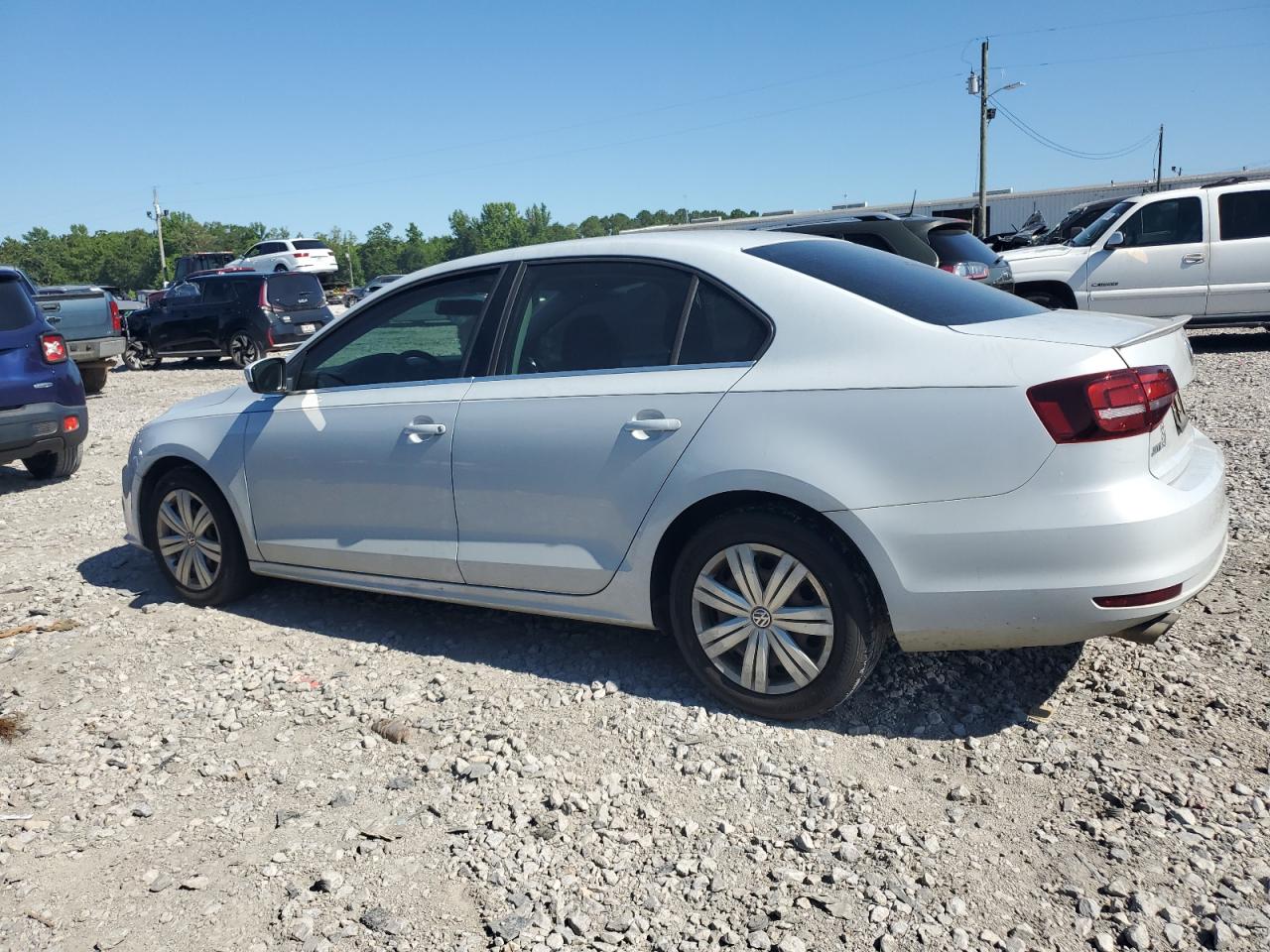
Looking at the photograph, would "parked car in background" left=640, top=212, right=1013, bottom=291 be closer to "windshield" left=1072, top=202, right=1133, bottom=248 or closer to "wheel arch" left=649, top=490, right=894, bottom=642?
"windshield" left=1072, top=202, right=1133, bottom=248

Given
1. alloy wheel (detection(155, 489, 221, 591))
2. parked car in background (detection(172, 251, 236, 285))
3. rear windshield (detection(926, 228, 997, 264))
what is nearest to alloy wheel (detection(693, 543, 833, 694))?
alloy wheel (detection(155, 489, 221, 591))

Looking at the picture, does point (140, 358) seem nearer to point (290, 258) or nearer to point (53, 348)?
point (53, 348)

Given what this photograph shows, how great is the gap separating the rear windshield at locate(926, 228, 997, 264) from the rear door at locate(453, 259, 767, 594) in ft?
22.9

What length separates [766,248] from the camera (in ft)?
13.1

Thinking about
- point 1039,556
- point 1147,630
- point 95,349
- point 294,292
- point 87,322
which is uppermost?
point 294,292

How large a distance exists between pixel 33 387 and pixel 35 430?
1.15ft

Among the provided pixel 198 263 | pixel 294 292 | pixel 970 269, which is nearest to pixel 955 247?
pixel 970 269

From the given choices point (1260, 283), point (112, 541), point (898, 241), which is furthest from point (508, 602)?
point (1260, 283)

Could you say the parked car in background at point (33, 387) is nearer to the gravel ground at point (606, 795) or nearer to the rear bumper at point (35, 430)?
the rear bumper at point (35, 430)

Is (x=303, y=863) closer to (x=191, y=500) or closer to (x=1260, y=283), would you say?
(x=191, y=500)

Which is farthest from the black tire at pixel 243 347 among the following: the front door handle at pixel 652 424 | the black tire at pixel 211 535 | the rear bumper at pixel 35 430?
the front door handle at pixel 652 424

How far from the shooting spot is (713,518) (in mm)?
3623

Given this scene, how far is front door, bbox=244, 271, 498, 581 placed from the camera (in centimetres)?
430

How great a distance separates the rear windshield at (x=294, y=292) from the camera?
18.7m
